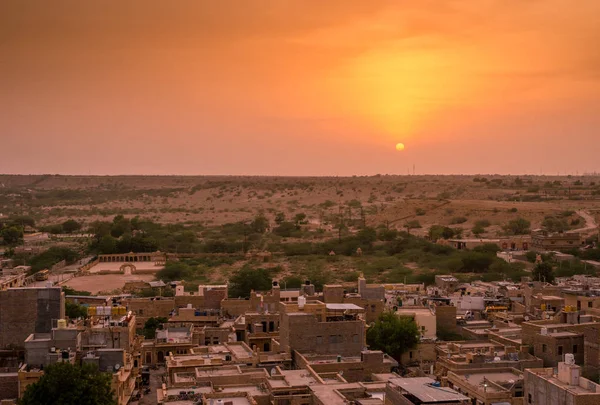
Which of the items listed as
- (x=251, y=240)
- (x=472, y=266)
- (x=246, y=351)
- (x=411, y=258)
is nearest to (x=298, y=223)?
(x=251, y=240)

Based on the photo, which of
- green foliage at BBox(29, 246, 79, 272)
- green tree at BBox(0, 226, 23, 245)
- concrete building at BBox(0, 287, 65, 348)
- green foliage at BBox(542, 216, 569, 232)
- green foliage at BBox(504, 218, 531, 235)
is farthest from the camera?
green foliage at BBox(542, 216, 569, 232)

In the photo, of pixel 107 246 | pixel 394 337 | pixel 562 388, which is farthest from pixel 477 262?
pixel 562 388

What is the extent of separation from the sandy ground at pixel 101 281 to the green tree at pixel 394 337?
96.0 feet

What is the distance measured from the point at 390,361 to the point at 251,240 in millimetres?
68623

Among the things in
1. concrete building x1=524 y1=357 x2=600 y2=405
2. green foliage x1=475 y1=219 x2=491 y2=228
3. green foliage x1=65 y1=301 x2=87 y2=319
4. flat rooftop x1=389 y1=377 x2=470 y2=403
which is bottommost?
flat rooftop x1=389 y1=377 x2=470 y2=403

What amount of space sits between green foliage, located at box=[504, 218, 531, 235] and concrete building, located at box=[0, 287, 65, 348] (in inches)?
3008

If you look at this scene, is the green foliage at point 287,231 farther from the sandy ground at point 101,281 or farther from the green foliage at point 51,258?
the sandy ground at point 101,281

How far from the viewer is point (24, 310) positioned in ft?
112

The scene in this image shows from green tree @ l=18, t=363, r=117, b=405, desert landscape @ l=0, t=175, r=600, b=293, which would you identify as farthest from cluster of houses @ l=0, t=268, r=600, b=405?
desert landscape @ l=0, t=175, r=600, b=293

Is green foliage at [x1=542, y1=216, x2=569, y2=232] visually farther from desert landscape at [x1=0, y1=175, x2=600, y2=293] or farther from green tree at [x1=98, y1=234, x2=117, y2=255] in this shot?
green tree at [x1=98, y1=234, x2=117, y2=255]

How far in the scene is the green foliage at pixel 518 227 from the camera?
10394cm

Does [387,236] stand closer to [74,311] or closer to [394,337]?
[74,311]

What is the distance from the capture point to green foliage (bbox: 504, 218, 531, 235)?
104 meters

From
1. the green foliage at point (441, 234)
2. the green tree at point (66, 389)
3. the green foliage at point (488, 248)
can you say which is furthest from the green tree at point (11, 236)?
the green tree at point (66, 389)
